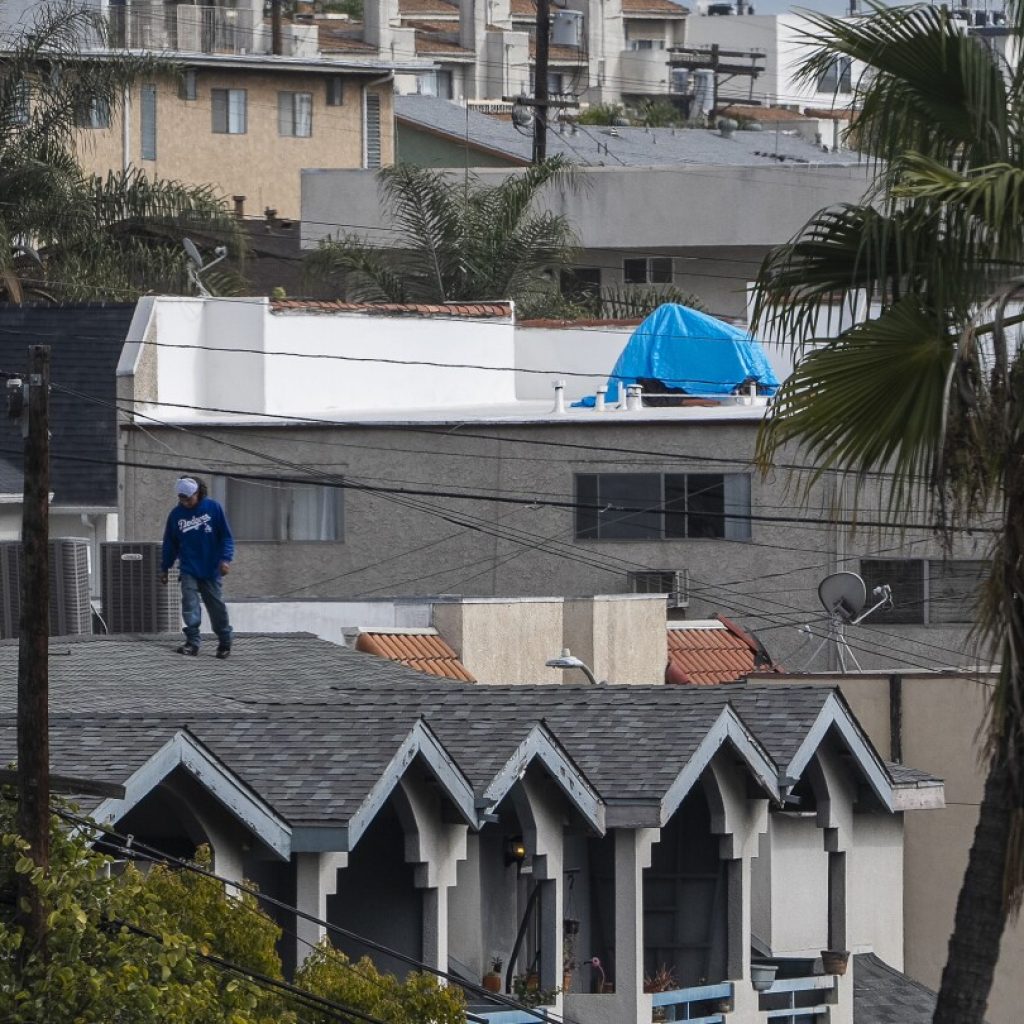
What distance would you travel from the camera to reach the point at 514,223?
163 ft

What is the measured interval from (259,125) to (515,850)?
194ft

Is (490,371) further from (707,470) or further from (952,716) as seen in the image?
(952,716)

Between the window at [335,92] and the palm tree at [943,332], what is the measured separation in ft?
214

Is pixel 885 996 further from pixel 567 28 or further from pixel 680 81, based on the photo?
pixel 680 81

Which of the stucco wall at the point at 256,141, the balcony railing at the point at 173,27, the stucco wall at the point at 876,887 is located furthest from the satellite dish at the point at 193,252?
the balcony railing at the point at 173,27

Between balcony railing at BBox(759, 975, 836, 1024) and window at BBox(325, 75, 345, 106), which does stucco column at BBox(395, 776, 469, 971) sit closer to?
balcony railing at BBox(759, 975, 836, 1024)

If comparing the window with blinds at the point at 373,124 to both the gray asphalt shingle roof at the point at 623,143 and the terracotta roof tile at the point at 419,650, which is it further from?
the terracotta roof tile at the point at 419,650

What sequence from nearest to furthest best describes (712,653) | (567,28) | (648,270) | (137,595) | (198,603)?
(198,603)
(137,595)
(712,653)
(648,270)
(567,28)

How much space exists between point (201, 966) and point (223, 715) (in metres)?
5.17

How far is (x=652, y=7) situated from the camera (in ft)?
417

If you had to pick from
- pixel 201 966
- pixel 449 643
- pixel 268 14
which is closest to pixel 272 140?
pixel 268 14

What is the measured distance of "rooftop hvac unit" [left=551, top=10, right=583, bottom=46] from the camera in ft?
360

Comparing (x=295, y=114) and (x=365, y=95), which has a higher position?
(x=365, y=95)

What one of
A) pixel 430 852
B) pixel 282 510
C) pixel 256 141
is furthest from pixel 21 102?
pixel 256 141
